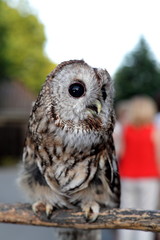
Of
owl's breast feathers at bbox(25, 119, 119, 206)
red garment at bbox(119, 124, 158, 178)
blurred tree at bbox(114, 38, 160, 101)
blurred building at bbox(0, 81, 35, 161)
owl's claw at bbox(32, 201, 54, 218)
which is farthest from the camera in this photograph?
blurred tree at bbox(114, 38, 160, 101)

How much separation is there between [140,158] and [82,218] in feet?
7.68

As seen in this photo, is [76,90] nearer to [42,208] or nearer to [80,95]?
[80,95]

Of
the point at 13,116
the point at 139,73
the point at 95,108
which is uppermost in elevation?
the point at 139,73

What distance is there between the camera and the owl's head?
2.17 m

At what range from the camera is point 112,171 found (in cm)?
263

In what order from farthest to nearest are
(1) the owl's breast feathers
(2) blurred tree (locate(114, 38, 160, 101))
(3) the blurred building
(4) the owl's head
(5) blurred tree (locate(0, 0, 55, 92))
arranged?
(2) blurred tree (locate(114, 38, 160, 101)), (5) blurred tree (locate(0, 0, 55, 92)), (3) the blurred building, (1) the owl's breast feathers, (4) the owl's head

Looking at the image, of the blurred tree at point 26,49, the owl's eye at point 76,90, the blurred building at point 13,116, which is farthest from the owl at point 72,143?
the blurred tree at point 26,49

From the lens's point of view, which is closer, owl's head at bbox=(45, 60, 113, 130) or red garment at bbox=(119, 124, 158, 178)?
owl's head at bbox=(45, 60, 113, 130)

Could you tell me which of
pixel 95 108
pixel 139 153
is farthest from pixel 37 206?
pixel 139 153

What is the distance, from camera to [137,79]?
27.1m

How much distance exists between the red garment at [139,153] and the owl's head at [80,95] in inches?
94.3

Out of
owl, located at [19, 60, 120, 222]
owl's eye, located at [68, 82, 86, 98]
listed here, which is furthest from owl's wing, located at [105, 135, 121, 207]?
owl's eye, located at [68, 82, 86, 98]

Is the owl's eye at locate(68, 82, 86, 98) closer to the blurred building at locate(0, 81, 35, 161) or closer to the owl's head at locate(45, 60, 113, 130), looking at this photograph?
the owl's head at locate(45, 60, 113, 130)

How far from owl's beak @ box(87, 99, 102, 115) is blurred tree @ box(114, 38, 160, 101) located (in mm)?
24083
